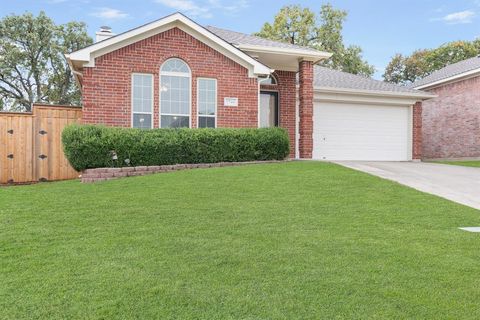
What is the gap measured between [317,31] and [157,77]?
26.3 meters

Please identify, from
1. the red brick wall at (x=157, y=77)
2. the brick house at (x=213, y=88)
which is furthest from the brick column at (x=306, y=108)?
the red brick wall at (x=157, y=77)

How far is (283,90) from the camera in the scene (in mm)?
15719

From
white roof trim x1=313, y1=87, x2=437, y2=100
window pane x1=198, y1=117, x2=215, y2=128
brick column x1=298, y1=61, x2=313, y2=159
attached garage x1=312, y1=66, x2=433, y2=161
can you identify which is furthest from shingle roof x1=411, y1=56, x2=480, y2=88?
window pane x1=198, y1=117, x2=215, y2=128

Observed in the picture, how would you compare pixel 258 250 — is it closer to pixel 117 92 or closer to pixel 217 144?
pixel 217 144

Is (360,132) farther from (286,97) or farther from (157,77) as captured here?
(157,77)

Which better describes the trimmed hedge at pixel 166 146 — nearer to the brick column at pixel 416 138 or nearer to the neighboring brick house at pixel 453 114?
the brick column at pixel 416 138

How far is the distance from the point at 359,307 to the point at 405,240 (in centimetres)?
210

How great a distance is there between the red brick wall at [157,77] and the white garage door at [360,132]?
13.2ft

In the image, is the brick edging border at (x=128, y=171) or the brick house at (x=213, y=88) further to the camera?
the brick house at (x=213, y=88)

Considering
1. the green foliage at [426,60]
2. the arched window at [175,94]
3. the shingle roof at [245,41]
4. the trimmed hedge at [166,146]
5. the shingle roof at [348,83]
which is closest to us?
the trimmed hedge at [166,146]

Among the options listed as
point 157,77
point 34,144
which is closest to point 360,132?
point 157,77

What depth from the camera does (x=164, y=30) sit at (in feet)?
41.2

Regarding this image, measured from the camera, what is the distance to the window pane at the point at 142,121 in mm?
12375

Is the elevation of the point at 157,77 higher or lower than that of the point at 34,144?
higher
